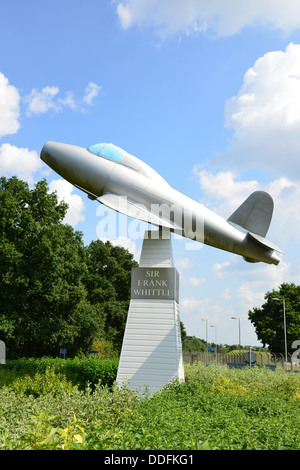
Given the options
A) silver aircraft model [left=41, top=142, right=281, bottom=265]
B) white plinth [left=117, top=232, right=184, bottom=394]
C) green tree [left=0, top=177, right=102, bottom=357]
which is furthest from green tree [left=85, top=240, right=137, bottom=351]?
silver aircraft model [left=41, top=142, right=281, bottom=265]

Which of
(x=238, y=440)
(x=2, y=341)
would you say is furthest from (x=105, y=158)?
(x=2, y=341)

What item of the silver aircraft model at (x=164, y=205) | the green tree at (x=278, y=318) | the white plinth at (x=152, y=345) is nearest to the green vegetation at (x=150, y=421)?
the white plinth at (x=152, y=345)

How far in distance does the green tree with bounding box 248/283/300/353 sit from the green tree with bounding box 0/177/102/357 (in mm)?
34549

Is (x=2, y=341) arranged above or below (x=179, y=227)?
below

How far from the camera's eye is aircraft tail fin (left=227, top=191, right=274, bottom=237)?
535 inches

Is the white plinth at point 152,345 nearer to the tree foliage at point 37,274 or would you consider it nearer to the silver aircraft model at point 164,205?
the silver aircraft model at point 164,205

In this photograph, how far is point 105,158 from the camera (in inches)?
540

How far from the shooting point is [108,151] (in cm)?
1393

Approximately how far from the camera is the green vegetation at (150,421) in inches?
187
